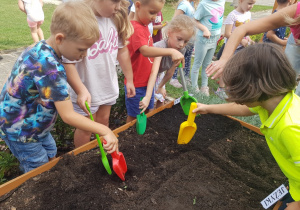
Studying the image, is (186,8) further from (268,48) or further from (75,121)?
(75,121)

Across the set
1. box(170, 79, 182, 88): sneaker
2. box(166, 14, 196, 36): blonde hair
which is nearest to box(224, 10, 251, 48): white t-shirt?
box(170, 79, 182, 88): sneaker

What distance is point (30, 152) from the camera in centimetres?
152

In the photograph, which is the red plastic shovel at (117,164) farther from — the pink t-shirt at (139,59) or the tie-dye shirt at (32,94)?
the pink t-shirt at (139,59)

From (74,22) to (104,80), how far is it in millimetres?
705

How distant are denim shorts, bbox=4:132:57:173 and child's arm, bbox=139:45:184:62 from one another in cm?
99

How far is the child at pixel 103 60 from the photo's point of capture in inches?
63.7

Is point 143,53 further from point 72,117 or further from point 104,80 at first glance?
point 72,117

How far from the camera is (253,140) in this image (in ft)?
7.14

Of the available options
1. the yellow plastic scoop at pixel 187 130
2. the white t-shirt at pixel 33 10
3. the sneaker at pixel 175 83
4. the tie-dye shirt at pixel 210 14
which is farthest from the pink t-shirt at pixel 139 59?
the white t-shirt at pixel 33 10

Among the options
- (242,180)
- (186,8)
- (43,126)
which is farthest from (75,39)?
(186,8)

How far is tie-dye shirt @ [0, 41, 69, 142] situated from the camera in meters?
1.19

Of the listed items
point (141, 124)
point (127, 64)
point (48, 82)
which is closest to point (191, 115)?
point (141, 124)

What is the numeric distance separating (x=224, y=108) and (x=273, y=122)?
562mm

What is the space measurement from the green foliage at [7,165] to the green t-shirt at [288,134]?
63.8 inches
